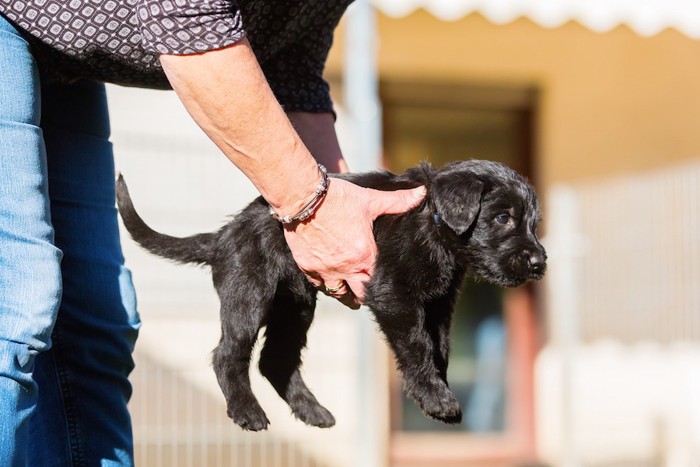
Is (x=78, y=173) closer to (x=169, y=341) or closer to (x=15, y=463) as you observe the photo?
(x=15, y=463)

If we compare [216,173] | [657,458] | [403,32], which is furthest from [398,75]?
[657,458]

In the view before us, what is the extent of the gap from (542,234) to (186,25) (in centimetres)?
635

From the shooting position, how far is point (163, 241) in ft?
8.71

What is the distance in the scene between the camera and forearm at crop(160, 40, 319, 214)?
195cm

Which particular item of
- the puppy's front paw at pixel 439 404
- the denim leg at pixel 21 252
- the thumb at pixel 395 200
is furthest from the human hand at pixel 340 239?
the denim leg at pixel 21 252

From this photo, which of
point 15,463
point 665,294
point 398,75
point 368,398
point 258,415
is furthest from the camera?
point 398,75

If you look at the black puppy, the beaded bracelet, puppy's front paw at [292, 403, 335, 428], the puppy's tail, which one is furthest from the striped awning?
the beaded bracelet

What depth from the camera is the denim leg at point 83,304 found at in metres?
2.42

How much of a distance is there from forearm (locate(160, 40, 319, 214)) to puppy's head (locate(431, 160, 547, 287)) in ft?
1.28

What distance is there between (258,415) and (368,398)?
3637mm

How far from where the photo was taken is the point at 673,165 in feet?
26.1

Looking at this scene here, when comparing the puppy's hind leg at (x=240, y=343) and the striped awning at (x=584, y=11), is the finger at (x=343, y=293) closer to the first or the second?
the puppy's hind leg at (x=240, y=343)

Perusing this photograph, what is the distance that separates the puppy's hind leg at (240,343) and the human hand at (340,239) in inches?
6.7

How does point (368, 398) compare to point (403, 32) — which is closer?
point (368, 398)
